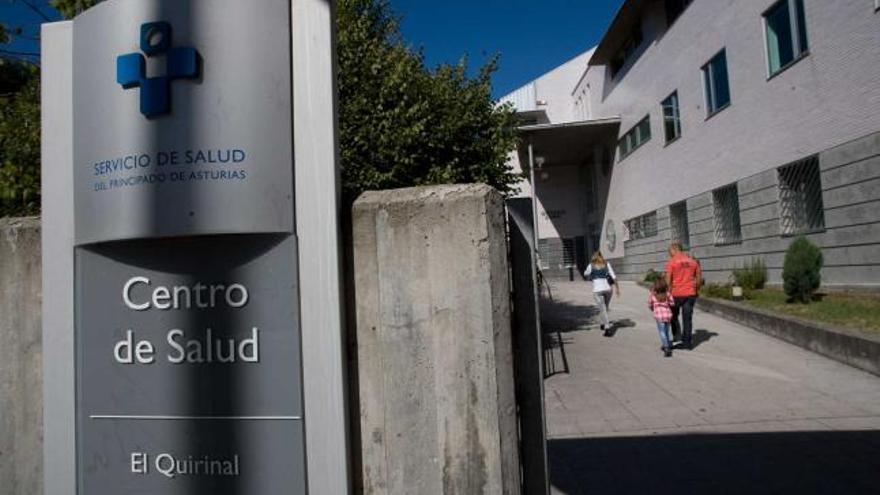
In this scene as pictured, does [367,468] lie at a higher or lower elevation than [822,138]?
lower

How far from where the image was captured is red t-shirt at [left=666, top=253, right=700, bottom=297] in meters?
10.2

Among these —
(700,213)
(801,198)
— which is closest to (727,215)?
(700,213)

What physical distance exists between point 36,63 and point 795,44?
13830 millimetres

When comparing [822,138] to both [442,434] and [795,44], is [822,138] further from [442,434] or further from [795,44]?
[442,434]

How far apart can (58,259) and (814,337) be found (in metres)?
9.86

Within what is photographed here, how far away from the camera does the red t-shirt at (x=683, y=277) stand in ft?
33.4

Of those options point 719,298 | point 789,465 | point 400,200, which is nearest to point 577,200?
point 719,298

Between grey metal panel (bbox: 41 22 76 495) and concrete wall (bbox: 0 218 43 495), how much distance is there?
0.40m

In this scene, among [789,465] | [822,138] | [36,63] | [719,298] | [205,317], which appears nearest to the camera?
[205,317]

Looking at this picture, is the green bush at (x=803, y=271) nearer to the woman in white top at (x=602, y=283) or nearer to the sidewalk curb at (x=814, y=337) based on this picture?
the sidewalk curb at (x=814, y=337)

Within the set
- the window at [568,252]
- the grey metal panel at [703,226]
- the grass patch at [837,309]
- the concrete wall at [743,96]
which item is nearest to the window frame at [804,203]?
the concrete wall at [743,96]

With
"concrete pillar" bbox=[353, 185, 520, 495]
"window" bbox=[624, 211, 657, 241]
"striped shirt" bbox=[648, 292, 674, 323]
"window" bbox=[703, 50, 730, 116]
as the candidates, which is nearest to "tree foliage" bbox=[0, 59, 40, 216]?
"concrete pillar" bbox=[353, 185, 520, 495]

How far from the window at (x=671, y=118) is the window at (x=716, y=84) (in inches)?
85.5

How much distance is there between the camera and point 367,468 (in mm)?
2514
